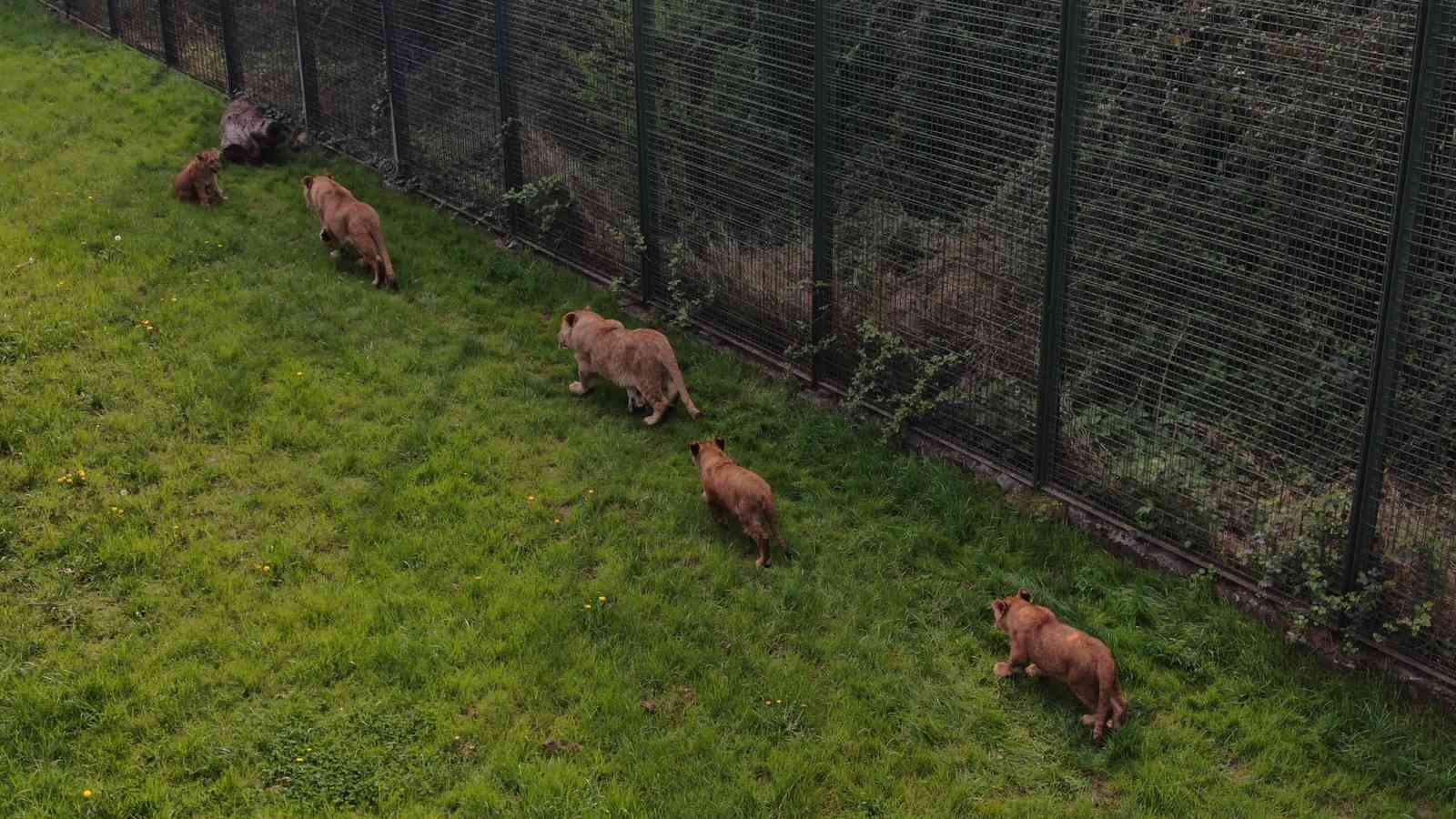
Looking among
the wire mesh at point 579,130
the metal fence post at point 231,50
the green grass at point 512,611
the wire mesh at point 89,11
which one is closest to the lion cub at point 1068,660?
the green grass at point 512,611

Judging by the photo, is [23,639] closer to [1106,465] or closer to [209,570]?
[209,570]

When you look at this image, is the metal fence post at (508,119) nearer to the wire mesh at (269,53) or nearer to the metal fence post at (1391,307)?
the wire mesh at (269,53)

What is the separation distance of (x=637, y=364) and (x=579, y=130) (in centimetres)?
307

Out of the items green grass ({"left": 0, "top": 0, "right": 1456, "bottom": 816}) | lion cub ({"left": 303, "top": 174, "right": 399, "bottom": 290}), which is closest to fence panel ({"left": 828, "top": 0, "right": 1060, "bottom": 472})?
green grass ({"left": 0, "top": 0, "right": 1456, "bottom": 816})

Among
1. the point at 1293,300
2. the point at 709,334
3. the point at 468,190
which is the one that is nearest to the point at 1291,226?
the point at 1293,300

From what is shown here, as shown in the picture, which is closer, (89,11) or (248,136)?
(248,136)

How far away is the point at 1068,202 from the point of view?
9.13 metres

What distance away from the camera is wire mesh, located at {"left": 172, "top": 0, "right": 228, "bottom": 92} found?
18.5m

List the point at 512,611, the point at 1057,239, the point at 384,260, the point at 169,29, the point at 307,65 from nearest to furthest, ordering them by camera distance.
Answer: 1. the point at 512,611
2. the point at 1057,239
3. the point at 384,260
4. the point at 307,65
5. the point at 169,29

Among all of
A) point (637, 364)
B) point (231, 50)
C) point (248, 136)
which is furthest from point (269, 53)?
point (637, 364)

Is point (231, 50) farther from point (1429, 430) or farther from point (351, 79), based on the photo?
point (1429, 430)

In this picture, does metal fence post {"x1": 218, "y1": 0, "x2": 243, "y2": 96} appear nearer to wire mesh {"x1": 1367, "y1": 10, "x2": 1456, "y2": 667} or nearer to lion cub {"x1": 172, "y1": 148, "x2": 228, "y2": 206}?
lion cub {"x1": 172, "y1": 148, "x2": 228, "y2": 206}

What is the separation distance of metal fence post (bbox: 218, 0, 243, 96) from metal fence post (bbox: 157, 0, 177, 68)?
1612 millimetres

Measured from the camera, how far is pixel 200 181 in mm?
14445
